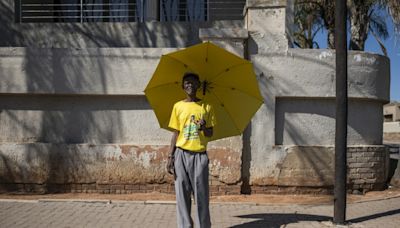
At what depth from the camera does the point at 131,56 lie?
25.6ft

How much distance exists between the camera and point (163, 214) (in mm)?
6555

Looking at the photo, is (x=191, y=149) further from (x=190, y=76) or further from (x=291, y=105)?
Result: (x=291, y=105)

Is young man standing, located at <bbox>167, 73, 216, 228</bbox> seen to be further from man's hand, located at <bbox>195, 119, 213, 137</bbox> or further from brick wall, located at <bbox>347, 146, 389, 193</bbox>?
brick wall, located at <bbox>347, 146, 389, 193</bbox>

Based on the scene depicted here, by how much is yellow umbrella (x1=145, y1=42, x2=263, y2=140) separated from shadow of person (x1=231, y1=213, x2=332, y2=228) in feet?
4.61

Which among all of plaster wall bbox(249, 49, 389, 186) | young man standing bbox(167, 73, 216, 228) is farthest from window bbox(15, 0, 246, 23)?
young man standing bbox(167, 73, 216, 228)

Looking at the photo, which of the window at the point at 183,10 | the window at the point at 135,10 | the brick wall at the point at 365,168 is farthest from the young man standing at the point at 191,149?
the window at the point at 183,10

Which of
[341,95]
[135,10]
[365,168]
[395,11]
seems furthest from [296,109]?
[395,11]

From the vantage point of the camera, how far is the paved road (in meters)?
6.06

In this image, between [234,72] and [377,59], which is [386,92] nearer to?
[377,59]

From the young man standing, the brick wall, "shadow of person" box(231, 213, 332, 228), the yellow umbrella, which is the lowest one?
"shadow of person" box(231, 213, 332, 228)

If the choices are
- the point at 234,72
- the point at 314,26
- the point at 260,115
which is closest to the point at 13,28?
the point at 260,115

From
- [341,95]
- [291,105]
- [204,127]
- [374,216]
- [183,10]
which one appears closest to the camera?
[204,127]

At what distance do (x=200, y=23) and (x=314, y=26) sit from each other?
12.3 metres

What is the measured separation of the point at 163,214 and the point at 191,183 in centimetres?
170
